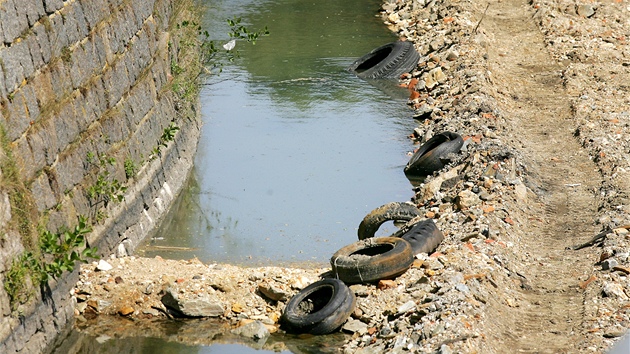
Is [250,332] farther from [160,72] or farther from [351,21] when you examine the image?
[351,21]

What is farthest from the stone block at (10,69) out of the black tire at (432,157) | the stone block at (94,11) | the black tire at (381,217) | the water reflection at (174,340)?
the black tire at (432,157)

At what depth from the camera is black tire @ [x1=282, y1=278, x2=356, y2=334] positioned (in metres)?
10.1

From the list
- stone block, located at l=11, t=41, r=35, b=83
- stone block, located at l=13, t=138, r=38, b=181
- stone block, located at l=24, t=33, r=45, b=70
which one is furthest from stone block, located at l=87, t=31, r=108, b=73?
stone block, located at l=13, t=138, r=38, b=181

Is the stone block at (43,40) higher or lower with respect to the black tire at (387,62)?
higher

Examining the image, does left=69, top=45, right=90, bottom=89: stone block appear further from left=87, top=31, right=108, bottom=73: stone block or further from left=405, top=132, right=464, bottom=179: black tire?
left=405, top=132, right=464, bottom=179: black tire

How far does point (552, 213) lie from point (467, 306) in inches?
140

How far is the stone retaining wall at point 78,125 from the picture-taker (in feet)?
32.2

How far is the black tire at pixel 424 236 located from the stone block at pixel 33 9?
463 centimetres

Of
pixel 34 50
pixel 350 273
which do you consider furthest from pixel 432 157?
pixel 34 50

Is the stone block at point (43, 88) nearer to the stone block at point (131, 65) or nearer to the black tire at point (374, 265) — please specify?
the stone block at point (131, 65)

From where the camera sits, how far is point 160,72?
1555cm

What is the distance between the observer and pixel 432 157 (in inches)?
596

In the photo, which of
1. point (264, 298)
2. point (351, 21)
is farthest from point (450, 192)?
point (351, 21)

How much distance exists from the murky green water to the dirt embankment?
34.5 inches
